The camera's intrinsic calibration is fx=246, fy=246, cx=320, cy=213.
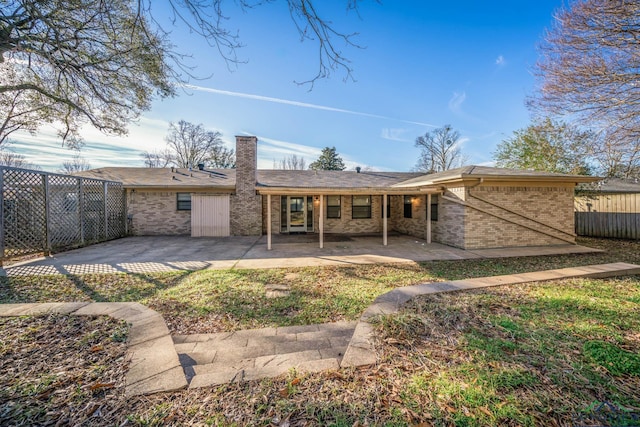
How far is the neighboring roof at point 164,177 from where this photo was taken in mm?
11572

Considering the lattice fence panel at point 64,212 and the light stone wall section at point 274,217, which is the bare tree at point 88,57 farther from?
the light stone wall section at point 274,217

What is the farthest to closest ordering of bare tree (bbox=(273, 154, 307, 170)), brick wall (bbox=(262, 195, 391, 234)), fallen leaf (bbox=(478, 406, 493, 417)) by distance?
bare tree (bbox=(273, 154, 307, 170)) → brick wall (bbox=(262, 195, 391, 234)) → fallen leaf (bbox=(478, 406, 493, 417))

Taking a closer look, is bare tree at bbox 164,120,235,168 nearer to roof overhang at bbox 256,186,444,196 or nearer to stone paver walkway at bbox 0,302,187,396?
roof overhang at bbox 256,186,444,196

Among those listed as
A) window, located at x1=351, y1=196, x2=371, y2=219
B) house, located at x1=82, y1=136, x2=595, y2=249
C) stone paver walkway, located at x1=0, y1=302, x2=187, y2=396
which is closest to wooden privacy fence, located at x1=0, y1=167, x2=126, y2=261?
house, located at x1=82, y1=136, x2=595, y2=249

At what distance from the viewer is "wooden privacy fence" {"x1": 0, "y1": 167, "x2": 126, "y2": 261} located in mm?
6978

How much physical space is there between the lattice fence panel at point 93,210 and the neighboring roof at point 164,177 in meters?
1.50

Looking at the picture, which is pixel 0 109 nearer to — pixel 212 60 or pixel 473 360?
pixel 212 60

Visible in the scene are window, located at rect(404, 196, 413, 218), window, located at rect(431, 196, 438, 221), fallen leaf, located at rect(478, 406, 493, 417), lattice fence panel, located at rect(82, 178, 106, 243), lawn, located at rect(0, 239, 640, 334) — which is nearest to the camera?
fallen leaf, located at rect(478, 406, 493, 417)

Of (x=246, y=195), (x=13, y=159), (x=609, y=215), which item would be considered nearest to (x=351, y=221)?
(x=246, y=195)

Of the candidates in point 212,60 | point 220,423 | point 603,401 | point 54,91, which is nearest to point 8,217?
point 54,91

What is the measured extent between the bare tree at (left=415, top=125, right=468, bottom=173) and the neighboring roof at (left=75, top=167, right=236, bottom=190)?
22983 mm

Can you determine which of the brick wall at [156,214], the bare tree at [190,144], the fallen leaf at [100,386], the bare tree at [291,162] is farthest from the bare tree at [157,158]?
the fallen leaf at [100,386]

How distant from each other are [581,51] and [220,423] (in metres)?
11.1

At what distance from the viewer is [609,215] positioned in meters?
11.0
